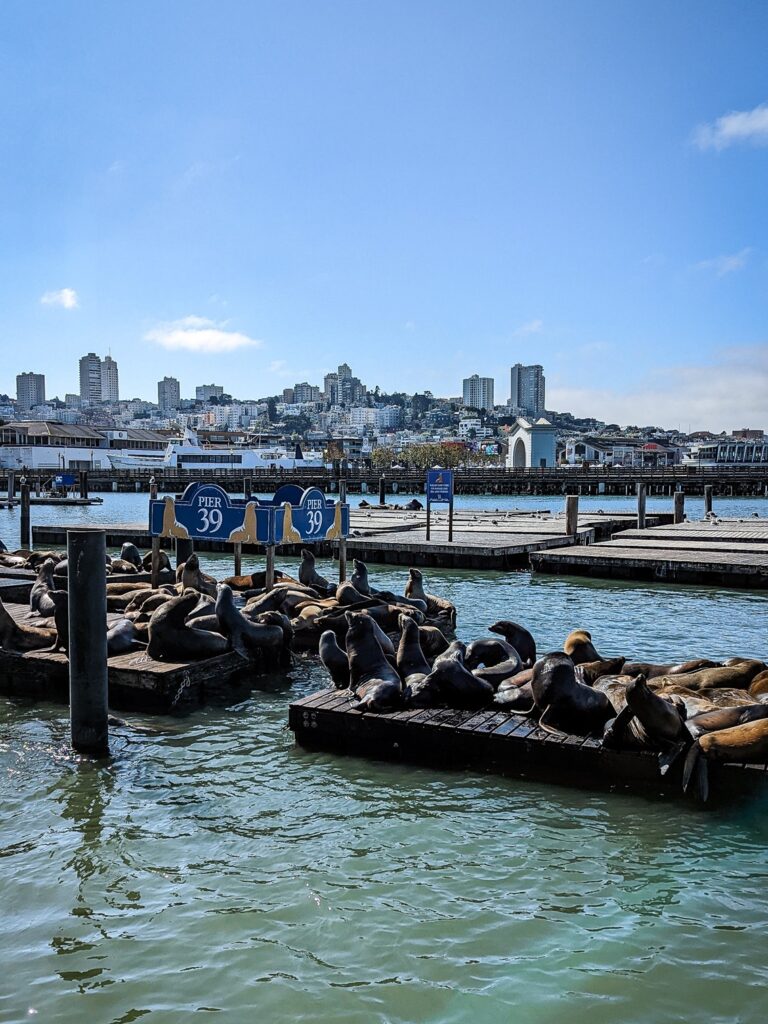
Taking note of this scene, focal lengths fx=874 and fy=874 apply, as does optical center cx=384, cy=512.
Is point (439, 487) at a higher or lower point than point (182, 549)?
higher

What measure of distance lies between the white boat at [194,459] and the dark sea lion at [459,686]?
82709 mm

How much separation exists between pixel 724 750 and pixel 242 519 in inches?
323

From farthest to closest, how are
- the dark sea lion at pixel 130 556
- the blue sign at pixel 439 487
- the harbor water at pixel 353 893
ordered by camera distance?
the blue sign at pixel 439 487, the dark sea lion at pixel 130 556, the harbor water at pixel 353 893

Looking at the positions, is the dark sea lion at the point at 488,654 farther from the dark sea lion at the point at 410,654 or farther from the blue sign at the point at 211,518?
the blue sign at the point at 211,518

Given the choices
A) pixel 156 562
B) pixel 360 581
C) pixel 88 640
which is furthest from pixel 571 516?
Answer: pixel 88 640

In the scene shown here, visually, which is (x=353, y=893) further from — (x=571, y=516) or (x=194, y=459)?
(x=194, y=459)

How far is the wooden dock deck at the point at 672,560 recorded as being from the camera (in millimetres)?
17094

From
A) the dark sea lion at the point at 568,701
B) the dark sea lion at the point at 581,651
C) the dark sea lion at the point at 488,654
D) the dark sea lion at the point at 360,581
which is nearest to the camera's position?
the dark sea lion at the point at 568,701

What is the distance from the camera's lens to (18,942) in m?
4.06

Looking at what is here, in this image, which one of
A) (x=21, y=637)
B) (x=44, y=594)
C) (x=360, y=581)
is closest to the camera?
(x=21, y=637)

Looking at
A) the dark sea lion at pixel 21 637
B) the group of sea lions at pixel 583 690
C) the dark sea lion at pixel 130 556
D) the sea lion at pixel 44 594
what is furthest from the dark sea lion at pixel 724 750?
the dark sea lion at pixel 130 556

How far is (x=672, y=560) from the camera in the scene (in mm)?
18078

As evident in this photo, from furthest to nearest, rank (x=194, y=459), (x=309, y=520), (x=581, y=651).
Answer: (x=194, y=459) → (x=309, y=520) → (x=581, y=651)

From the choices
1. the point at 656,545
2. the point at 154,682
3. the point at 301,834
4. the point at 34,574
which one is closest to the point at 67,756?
the point at 154,682
